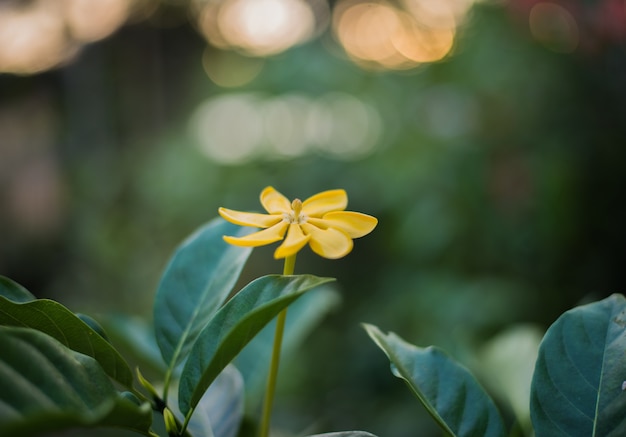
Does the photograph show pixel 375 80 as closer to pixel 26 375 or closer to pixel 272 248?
pixel 272 248

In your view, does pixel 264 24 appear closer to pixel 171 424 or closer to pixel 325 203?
A: pixel 325 203

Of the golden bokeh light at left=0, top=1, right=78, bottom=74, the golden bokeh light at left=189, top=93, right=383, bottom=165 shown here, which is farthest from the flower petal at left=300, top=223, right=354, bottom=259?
the golden bokeh light at left=0, top=1, right=78, bottom=74

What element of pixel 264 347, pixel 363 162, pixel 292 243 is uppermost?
pixel 292 243

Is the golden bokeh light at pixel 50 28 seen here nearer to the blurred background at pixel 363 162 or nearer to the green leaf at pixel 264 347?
the blurred background at pixel 363 162

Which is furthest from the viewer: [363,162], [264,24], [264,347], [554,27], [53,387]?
[264,24]

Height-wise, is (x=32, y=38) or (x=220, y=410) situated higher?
(x=32, y=38)

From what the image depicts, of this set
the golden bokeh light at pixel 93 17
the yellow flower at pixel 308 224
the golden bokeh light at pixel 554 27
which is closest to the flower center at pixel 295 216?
the yellow flower at pixel 308 224

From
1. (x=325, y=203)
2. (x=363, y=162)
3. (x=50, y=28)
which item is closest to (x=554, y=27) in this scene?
(x=363, y=162)
